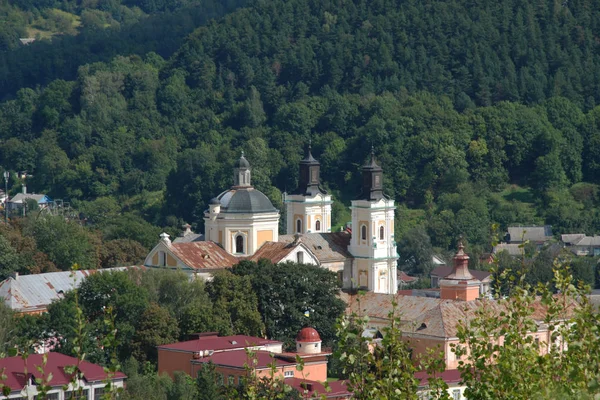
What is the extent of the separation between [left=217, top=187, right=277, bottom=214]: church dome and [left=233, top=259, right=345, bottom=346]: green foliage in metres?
7.15

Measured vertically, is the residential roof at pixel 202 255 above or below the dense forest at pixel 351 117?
below

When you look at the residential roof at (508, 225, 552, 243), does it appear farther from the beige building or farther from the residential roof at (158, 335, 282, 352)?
the residential roof at (158, 335, 282, 352)

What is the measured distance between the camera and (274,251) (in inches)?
2702

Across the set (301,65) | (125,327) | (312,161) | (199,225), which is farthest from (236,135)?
(125,327)

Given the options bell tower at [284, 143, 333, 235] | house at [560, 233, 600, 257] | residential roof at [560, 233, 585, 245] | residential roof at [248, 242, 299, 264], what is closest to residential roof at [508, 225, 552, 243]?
residential roof at [560, 233, 585, 245]

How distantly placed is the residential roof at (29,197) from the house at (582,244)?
3078 centimetres

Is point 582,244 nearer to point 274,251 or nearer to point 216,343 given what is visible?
point 274,251

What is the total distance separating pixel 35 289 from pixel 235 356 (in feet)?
57.8

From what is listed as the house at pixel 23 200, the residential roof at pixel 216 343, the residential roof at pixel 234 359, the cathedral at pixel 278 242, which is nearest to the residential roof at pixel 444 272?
the cathedral at pixel 278 242

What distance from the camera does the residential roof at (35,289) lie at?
66688 millimetres

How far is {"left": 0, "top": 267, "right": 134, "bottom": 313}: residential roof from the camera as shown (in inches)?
2625

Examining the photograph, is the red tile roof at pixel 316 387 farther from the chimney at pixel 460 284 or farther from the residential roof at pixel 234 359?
the chimney at pixel 460 284

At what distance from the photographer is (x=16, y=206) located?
354ft

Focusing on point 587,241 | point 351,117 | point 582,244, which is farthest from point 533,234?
point 351,117
